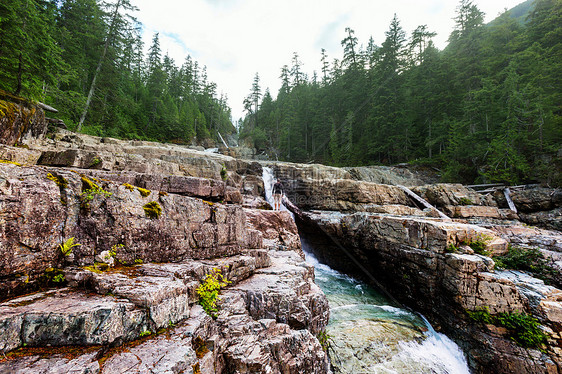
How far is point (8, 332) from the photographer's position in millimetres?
2219

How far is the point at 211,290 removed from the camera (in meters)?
4.57

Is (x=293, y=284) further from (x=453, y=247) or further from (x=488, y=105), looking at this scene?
(x=488, y=105)

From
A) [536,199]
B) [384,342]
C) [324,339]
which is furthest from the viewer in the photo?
[536,199]

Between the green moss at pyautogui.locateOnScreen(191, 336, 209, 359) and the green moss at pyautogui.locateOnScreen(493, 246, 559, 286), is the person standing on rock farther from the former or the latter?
the green moss at pyautogui.locateOnScreen(191, 336, 209, 359)

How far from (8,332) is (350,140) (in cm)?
3776

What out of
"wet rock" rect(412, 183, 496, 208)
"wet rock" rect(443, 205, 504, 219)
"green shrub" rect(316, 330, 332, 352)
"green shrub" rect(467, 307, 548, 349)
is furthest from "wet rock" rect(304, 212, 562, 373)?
"wet rock" rect(412, 183, 496, 208)

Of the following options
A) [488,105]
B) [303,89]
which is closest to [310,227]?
[488,105]

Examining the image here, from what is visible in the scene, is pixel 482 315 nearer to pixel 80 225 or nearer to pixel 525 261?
pixel 525 261

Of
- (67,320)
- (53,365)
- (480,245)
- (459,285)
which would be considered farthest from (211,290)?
(480,245)

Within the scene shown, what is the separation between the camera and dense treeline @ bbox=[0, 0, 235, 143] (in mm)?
11703

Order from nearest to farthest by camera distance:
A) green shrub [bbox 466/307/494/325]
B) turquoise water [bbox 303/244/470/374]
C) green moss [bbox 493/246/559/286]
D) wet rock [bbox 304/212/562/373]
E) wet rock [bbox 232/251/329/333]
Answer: wet rock [bbox 232/251/329/333] < turquoise water [bbox 303/244/470/374] < wet rock [bbox 304/212/562/373] < green shrub [bbox 466/307/494/325] < green moss [bbox 493/246/559/286]

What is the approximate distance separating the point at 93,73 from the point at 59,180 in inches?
1261

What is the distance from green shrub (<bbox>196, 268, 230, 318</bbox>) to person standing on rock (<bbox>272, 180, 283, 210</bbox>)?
1355cm

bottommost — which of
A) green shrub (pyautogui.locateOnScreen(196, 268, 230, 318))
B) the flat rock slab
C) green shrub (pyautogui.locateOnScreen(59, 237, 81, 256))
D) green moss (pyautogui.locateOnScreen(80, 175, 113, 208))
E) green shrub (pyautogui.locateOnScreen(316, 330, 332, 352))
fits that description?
green shrub (pyautogui.locateOnScreen(316, 330, 332, 352))
